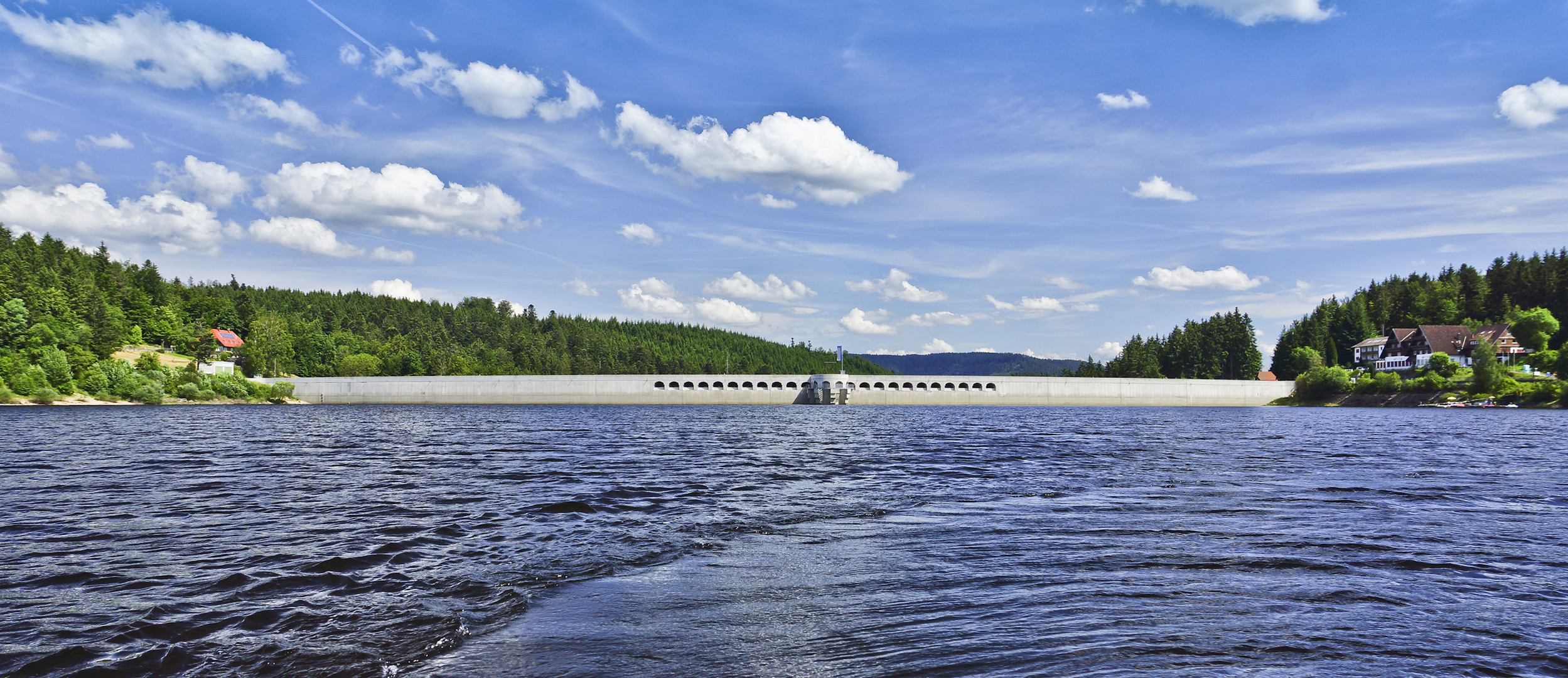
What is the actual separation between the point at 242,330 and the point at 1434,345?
221196 millimetres

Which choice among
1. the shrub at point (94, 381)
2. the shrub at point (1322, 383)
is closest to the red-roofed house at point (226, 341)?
the shrub at point (94, 381)

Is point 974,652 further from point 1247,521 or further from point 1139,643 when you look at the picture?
point 1247,521

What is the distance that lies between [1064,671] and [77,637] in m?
9.29

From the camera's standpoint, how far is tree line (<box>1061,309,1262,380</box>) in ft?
509

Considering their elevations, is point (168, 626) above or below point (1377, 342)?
below

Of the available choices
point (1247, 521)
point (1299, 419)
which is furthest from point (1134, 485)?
point (1299, 419)

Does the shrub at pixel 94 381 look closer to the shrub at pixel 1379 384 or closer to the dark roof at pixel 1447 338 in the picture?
the shrub at pixel 1379 384

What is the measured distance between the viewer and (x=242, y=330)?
161625 mm

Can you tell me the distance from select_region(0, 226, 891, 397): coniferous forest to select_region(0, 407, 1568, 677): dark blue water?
10277 cm

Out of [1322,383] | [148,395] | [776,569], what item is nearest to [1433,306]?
[1322,383]

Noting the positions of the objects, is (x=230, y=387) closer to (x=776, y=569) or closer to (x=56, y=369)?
Answer: (x=56, y=369)

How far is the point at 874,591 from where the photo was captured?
9570 millimetres

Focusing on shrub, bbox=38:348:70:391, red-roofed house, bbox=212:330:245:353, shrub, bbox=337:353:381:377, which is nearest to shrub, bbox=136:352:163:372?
shrub, bbox=38:348:70:391

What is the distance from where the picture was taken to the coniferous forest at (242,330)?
337 feet
